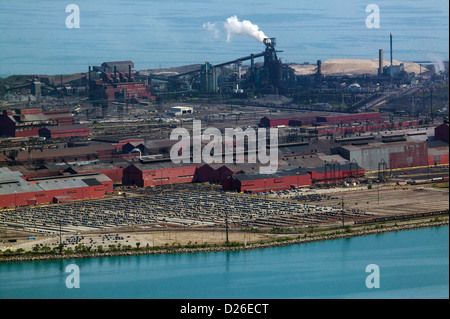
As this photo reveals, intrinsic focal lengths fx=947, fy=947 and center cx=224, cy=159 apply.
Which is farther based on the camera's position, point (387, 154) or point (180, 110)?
point (180, 110)

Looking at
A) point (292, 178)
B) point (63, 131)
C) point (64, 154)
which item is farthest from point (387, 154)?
point (63, 131)

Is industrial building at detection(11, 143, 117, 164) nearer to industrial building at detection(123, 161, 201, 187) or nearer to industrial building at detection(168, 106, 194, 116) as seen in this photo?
industrial building at detection(123, 161, 201, 187)

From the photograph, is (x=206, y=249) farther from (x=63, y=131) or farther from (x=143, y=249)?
(x=63, y=131)

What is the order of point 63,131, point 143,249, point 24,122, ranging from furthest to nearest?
point 24,122 → point 63,131 → point 143,249

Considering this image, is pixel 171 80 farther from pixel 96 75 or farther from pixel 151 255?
pixel 151 255

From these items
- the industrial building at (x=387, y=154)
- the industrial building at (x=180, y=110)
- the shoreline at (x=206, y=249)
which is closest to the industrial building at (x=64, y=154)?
the industrial building at (x=387, y=154)

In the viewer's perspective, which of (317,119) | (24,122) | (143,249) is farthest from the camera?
(317,119)

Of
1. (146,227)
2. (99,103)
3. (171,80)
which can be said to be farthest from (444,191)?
(171,80)
